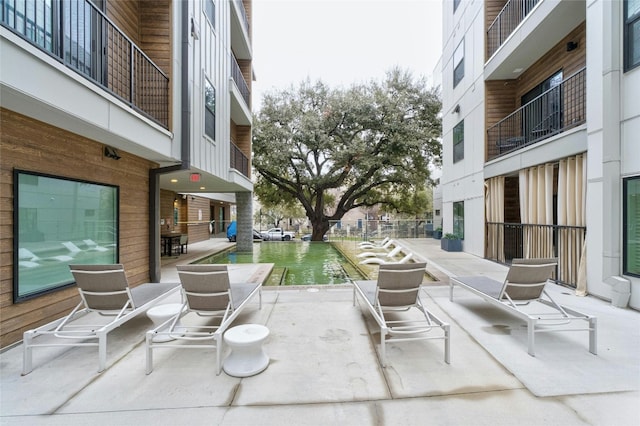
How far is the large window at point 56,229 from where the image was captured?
3697 mm

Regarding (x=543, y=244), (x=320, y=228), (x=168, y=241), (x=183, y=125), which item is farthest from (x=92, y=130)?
(x=320, y=228)

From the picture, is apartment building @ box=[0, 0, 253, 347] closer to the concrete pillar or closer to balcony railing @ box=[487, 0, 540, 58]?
the concrete pillar

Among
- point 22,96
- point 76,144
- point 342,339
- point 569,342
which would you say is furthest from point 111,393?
point 569,342

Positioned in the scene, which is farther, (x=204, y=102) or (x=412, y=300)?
(x=204, y=102)

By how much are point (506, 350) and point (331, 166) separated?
15305mm

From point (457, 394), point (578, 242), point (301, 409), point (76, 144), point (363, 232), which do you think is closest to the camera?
point (301, 409)

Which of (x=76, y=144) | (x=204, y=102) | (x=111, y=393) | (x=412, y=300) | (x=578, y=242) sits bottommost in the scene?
(x=111, y=393)

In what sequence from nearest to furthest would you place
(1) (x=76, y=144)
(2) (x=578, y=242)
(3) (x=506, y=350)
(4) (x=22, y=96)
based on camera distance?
(4) (x=22, y=96), (3) (x=506, y=350), (1) (x=76, y=144), (2) (x=578, y=242)

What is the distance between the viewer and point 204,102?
7398 mm

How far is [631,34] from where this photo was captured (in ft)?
16.1

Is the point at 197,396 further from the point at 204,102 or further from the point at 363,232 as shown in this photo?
the point at 363,232

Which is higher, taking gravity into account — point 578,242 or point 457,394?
point 578,242

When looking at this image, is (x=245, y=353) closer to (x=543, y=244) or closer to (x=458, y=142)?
(x=543, y=244)

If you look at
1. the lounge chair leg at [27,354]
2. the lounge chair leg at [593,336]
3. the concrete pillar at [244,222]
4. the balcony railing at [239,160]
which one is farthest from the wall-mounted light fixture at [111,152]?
the concrete pillar at [244,222]
